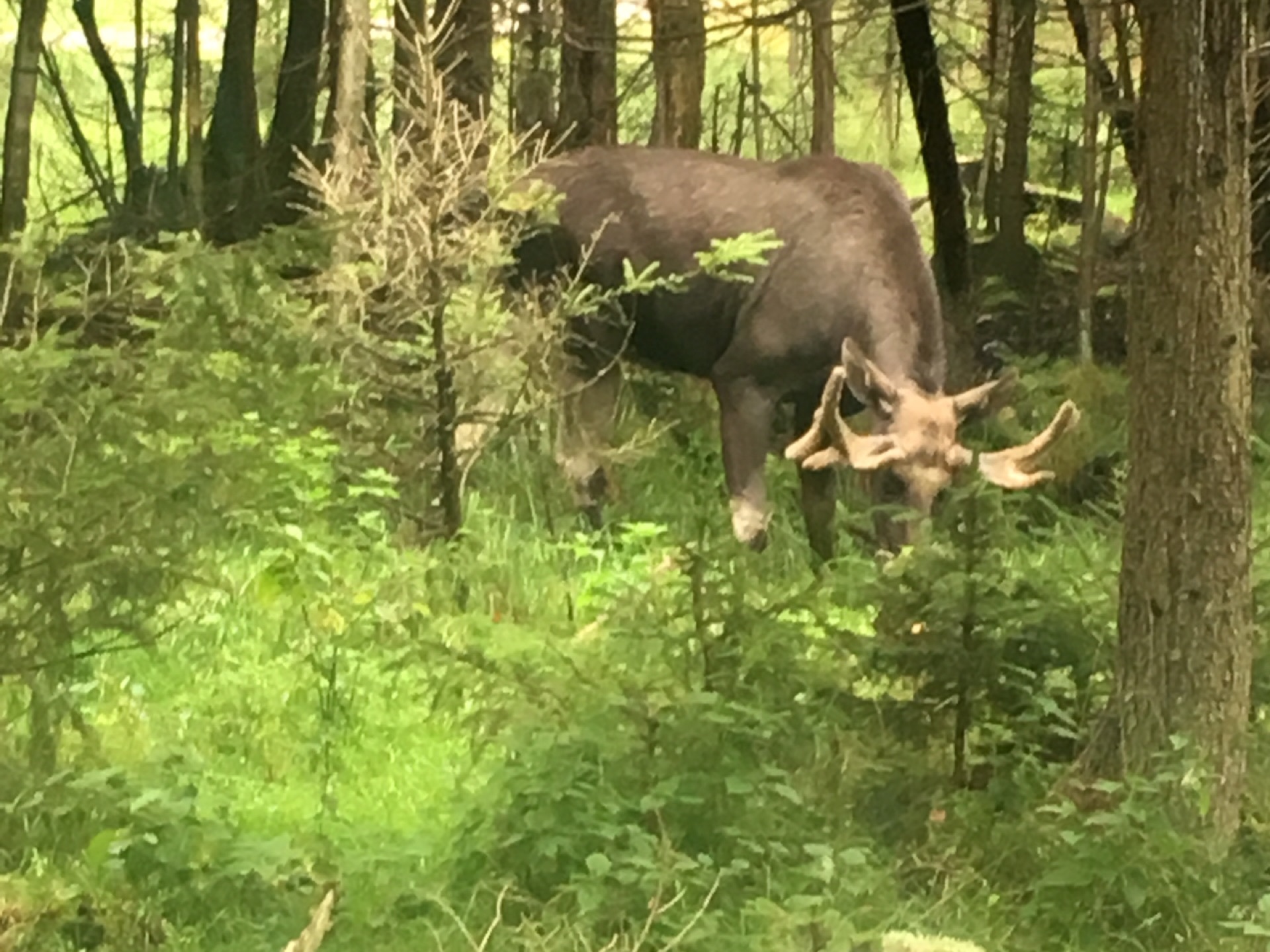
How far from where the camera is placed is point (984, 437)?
967 centimetres

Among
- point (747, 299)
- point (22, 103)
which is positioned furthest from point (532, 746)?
point (22, 103)

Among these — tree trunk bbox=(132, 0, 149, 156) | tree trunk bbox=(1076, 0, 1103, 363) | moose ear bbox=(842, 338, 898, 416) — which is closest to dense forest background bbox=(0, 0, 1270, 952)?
moose ear bbox=(842, 338, 898, 416)

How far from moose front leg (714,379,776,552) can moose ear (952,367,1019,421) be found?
1151mm

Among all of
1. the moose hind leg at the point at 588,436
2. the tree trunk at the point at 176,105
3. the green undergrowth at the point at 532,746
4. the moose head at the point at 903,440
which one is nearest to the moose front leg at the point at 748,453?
the moose hind leg at the point at 588,436

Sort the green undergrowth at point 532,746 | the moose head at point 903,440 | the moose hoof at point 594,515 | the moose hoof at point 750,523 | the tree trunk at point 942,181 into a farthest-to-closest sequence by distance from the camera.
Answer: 1. the tree trunk at point 942,181
2. the moose hoof at point 594,515
3. the moose hoof at point 750,523
4. the moose head at point 903,440
5. the green undergrowth at point 532,746

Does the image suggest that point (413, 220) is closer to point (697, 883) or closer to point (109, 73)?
point (697, 883)

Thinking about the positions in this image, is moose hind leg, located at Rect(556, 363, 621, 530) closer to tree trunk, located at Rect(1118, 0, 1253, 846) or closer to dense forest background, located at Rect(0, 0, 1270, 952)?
dense forest background, located at Rect(0, 0, 1270, 952)

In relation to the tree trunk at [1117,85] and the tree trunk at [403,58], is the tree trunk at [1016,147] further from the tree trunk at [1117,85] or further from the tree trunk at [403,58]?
the tree trunk at [403,58]

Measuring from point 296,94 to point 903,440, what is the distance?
29.5 ft

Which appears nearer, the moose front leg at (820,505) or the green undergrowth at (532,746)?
the green undergrowth at (532,746)

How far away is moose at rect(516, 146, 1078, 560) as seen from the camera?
8508 mm

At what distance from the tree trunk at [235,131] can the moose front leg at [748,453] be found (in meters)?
6.43

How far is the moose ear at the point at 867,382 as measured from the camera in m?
7.65

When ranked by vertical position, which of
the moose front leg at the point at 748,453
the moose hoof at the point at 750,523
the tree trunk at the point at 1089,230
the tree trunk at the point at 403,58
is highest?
the tree trunk at the point at 403,58
